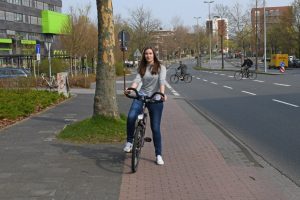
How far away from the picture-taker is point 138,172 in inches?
268

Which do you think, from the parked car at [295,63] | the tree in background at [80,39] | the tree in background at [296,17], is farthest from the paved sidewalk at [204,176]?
the tree in background at [296,17]

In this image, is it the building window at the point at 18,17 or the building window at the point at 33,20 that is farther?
the building window at the point at 33,20

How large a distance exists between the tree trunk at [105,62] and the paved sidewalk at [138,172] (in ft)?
4.20

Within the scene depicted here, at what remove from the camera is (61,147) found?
8695 mm

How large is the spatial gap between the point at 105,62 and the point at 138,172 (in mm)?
3807

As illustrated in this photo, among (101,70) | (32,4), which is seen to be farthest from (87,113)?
(32,4)

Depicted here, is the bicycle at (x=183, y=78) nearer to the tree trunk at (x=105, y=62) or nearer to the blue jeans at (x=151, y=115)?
the tree trunk at (x=105, y=62)

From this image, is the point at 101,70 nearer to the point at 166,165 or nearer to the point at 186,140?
the point at 186,140

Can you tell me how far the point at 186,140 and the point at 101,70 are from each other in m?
2.27

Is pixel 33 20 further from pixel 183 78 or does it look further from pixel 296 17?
pixel 183 78

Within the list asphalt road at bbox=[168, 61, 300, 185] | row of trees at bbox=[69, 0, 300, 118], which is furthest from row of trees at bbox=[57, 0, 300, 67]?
asphalt road at bbox=[168, 61, 300, 185]

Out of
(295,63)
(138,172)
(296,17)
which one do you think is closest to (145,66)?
(138,172)

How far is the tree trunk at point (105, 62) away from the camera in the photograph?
10078mm

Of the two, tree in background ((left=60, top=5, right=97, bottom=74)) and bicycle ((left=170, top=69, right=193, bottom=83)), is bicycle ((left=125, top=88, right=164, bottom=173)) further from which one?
tree in background ((left=60, top=5, right=97, bottom=74))
